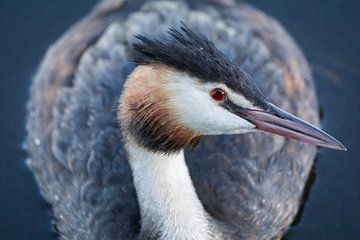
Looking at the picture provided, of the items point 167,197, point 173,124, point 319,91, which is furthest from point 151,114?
point 319,91

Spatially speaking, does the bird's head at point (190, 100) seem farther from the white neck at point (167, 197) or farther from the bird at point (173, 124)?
the white neck at point (167, 197)

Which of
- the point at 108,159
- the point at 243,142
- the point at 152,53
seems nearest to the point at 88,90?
the point at 108,159

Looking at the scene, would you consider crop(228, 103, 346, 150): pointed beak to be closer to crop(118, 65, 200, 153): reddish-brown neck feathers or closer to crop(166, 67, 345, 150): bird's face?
crop(166, 67, 345, 150): bird's face

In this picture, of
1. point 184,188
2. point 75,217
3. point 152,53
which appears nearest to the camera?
point 152,53

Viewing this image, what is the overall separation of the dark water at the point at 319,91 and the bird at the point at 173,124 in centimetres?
20

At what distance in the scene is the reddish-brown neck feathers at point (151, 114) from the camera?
15.7 ft

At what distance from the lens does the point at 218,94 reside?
15.5 feet

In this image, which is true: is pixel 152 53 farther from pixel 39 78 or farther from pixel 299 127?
pixel 39 78

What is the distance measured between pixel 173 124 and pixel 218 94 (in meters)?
0.33

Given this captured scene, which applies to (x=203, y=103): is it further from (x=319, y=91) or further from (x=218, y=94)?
(x=319, y=91)

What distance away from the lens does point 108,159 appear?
586 centimetres

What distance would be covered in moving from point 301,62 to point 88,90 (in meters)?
1.73

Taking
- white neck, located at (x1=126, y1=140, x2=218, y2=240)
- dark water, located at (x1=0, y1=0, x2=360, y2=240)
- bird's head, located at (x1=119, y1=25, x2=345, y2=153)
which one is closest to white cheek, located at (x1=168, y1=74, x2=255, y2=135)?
bird's head, located at (x1=119, y1=25, x2=345, y2=153)

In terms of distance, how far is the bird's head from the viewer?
4.69 metres
